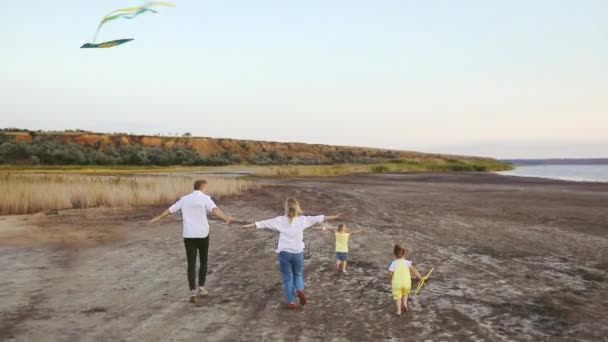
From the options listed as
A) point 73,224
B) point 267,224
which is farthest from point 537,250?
point 73,224

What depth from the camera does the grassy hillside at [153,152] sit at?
199 ft

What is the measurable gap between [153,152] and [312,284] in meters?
68.8

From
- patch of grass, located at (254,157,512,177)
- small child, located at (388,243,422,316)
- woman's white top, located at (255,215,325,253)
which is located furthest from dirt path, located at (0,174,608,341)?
patch of grass, located at (254,157,512,177)

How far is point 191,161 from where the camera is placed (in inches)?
2963

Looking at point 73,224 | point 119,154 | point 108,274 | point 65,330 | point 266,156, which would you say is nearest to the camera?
point 65,330

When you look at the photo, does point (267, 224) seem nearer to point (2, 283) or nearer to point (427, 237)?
point (2, 283)

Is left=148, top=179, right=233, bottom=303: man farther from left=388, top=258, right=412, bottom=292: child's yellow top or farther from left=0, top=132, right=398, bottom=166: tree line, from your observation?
left=0, top=132, right=398, bottom=166: tree line

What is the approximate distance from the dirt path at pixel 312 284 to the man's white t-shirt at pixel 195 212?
3.24 feet

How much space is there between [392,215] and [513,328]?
12.0 metres

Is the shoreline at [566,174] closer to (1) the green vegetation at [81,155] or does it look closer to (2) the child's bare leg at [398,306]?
(2) the child's bare leg at [398,306]

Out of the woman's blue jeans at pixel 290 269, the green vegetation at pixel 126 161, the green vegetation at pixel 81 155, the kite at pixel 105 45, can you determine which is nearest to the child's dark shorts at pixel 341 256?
the woman's blue jeans at pixel 290 269

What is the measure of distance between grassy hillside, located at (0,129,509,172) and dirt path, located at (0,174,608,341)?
48094 millimetres

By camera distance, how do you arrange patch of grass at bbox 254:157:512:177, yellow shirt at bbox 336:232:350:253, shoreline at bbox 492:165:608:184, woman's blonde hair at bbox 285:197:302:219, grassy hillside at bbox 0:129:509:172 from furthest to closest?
grassy hillside at bbox 0:129:509:172, patch of grass at bbox 254:157:512:177, shoreline at bbox 492:165:608:184, yellow shirt at bbox 336:232:350:253, woman's blonde hair at bbox 285:197:302:219

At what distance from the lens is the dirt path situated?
6180mm
